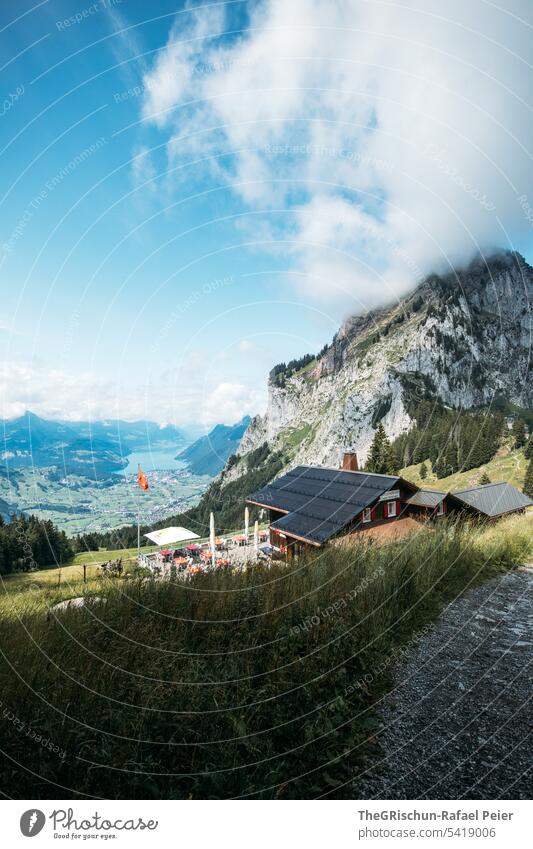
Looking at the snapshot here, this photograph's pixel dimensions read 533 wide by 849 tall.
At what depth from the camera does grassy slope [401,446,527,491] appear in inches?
2980

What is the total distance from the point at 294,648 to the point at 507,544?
6.76m

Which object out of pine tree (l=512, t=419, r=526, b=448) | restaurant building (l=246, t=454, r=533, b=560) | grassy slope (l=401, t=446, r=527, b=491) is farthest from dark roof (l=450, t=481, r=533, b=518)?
pine tree (l=512, t=419, r=526, b=448)

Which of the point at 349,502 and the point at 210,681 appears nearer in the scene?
the point at 210,681

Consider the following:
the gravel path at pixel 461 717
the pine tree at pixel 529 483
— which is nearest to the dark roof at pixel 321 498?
the gravel path at pixel 461 717

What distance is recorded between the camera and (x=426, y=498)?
2425 centimetres

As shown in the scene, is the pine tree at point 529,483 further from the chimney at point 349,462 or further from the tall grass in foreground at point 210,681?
the tall grass in foreground at point 210,681

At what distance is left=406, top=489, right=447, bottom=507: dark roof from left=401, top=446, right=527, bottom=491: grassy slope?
164ft

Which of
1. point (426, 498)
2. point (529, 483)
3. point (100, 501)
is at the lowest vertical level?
point (529, 483)

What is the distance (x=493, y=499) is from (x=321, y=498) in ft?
41.7
